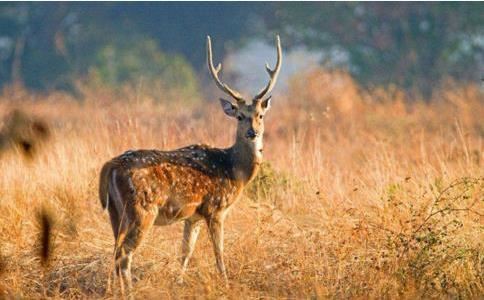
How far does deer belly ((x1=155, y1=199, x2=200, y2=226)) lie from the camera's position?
828 centimetres

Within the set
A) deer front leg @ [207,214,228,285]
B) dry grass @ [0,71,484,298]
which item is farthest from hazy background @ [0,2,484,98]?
deer front leg @ [207,214,228,285]

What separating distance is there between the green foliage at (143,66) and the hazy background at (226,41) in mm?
44

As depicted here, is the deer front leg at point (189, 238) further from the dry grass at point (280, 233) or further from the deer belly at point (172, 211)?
the deer belly at point (172, 211)

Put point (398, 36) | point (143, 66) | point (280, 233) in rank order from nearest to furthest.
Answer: point (280, 233)
point (398, 36)
point (143, 66)

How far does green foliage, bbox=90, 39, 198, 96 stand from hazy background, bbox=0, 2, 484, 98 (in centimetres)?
4

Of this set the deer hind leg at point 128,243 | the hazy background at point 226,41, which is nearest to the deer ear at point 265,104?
the deer hind leg at point 128,243

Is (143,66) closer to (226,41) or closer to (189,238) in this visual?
(226,41)

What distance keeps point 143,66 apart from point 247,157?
95.7ft

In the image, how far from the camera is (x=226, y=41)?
41219 millimetres

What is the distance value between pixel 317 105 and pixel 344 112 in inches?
42.1

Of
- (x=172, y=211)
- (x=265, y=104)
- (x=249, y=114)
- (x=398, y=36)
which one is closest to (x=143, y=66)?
(x=398, y=36)

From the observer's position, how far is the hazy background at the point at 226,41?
31812mm

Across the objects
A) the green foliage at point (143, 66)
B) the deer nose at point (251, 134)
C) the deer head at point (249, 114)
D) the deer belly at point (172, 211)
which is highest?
the green foliage at point (143, 66)

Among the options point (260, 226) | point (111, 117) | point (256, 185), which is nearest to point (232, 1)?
point (111, 117)
